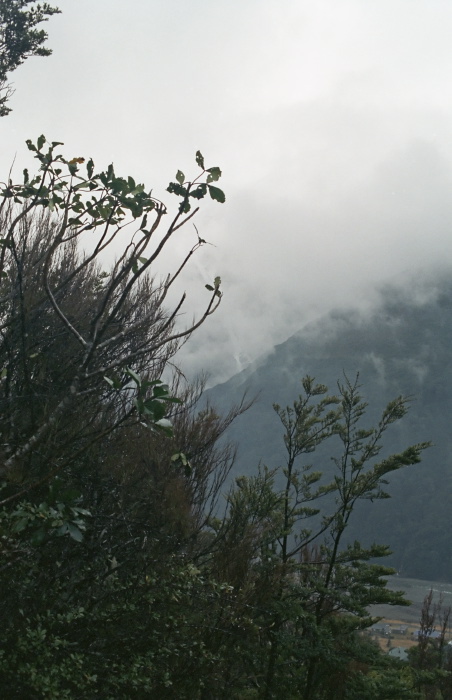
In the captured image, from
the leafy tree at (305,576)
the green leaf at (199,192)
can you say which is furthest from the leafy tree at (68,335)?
the leafy tree at (305,576)

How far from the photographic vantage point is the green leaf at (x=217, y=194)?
2961 millimetres

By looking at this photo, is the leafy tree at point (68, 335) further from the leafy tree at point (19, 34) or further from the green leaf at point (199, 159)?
the leafy tree at point (19, 34)

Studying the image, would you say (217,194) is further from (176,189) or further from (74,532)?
(74,532)

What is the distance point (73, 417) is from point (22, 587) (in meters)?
1.37

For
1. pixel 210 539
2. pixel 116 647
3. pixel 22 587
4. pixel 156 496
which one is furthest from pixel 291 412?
pixel 22 587

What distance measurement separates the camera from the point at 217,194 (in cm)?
299

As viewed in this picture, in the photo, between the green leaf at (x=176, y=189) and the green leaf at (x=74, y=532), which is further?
the green leaf at (x=176, y=189)

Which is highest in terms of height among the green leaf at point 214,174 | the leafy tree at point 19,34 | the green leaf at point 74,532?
the leafy tree at point 19,34

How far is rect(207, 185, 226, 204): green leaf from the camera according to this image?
2.96m

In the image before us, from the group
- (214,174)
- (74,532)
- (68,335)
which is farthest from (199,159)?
(68,335)

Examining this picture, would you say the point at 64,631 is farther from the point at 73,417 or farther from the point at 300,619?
the point at 300,619

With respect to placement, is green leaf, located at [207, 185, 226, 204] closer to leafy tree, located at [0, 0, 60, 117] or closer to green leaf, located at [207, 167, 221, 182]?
green leaf, located at [207, 167, 221, 182]

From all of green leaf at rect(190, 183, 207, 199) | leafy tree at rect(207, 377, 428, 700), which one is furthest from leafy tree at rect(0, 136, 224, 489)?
leafy tree at rect(207, 377, 428, 700)

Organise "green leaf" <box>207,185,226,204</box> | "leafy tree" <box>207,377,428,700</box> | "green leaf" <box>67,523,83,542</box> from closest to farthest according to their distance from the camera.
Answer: "green leaf" <box>67,523,83,542</box>, "green leaf" <box>207,185,226,204</box>, "leafy tree" <box>207,377,428,700</box>
